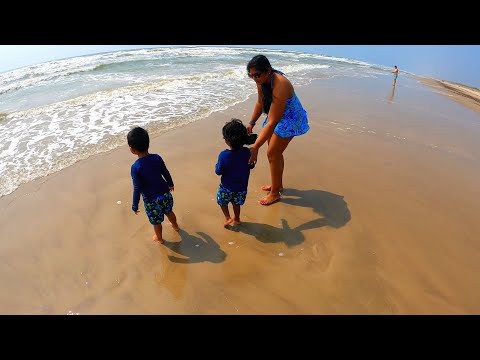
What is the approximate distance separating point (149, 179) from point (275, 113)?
4.88ft

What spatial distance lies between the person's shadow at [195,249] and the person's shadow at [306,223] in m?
0.35

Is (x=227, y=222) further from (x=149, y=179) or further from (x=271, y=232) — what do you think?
(x=149, y=179)

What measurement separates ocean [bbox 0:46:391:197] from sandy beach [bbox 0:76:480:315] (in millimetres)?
744

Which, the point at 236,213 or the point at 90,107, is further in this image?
the point at 90,107

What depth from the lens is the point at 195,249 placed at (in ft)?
9.89

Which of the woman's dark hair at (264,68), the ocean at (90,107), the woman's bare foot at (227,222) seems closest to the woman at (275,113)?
the woman's dark hair at (264,68)

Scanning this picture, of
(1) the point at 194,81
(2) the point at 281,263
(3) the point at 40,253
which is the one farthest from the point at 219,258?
(1) the point at 194,81

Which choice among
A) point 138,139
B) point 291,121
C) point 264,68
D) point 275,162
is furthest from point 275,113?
point 138,139

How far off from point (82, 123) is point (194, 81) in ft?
17.3

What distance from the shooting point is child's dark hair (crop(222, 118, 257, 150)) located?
2.68m

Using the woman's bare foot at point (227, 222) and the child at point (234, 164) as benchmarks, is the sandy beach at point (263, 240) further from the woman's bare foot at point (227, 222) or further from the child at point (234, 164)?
the child at point (234, 164)

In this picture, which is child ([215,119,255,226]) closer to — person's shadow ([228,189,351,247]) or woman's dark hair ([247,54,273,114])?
person's shadow ([228,189,351,247])

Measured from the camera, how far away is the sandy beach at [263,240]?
2.45 m
